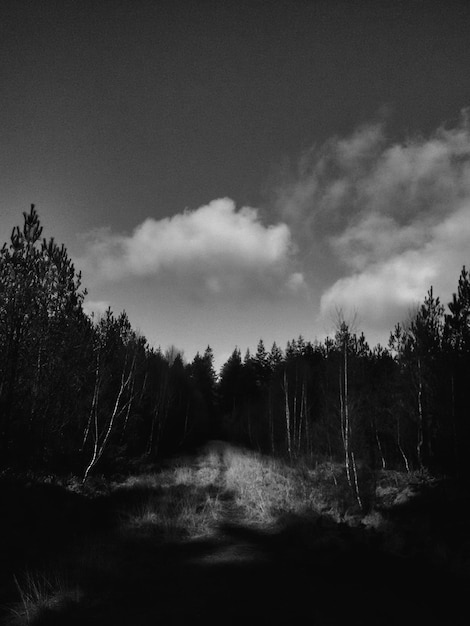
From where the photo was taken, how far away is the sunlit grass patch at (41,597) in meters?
5.39

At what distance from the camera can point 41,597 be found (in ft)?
19.4

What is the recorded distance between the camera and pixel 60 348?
10.6 meters

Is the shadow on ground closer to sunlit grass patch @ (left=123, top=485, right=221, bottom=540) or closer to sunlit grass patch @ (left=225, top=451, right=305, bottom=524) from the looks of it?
sunlit grass patch @ (left=123, top=485, right=221, bottom=540)

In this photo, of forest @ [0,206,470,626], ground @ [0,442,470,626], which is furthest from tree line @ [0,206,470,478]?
ground @ [0,442,470,626]

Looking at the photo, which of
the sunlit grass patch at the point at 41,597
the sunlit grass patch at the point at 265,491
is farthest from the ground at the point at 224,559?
the sunlit grass patch at the point at 265,491

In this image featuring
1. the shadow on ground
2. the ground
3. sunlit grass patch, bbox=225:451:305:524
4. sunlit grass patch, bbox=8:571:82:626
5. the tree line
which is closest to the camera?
sunlit grass patch, bbox=8:571:82:626

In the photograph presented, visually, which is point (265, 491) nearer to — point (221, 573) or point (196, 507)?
point (196, 507)

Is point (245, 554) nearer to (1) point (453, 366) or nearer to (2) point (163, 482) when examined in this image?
(2) point (163, 482)

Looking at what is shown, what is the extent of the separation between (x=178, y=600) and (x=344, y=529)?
638 centimetres

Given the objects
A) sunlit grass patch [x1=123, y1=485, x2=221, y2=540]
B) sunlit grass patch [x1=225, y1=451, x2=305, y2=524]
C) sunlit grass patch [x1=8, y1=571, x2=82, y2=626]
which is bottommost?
sunlit grass patch [x1=225, y1=451, x2=305, y2=524]

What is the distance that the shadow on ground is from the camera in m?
5.60

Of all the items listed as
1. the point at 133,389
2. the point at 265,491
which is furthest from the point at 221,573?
the point at 133,389

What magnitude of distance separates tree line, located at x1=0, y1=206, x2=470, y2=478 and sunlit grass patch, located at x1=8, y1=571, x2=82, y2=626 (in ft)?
10.8

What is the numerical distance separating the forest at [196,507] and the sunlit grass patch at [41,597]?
3 cm
